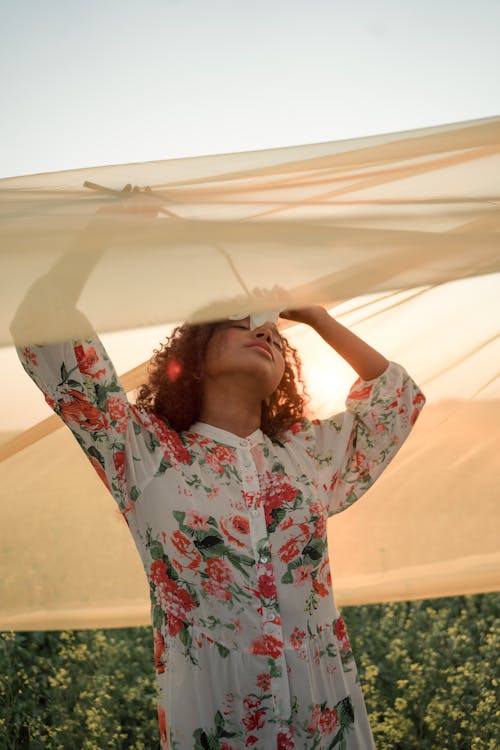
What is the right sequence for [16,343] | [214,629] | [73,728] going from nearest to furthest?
1. [16,343]
2. [214,629]
3. [73,728]

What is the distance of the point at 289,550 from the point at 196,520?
0.20 meters

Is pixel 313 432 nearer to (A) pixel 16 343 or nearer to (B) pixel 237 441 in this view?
(B) pixel 237 441

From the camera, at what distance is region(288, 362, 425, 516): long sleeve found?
1874 mm

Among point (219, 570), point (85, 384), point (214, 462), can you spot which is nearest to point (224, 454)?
point (214, 462)

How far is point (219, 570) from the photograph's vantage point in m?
1.57

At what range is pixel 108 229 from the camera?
129cm

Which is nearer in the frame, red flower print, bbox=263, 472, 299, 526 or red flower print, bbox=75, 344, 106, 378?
red flower print, bbox=75, 344, 106, 378

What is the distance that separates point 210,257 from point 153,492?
20.6 inches

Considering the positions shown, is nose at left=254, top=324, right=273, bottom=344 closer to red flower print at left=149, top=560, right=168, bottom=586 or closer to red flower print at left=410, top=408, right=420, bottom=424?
red flower print at left=410, top=408, right=420, bottom=424

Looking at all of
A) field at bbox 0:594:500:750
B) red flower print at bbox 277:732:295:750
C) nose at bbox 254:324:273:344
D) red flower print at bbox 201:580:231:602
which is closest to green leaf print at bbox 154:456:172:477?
red flower print at bbox 201:580:231:602

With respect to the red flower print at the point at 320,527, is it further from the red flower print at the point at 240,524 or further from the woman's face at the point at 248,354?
the woman's face at the point at 248,354

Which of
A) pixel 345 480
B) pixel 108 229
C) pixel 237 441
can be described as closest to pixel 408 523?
pixel 345 480

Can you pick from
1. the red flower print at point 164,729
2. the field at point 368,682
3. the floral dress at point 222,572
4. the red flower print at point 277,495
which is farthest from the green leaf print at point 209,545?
the field at point 368,682

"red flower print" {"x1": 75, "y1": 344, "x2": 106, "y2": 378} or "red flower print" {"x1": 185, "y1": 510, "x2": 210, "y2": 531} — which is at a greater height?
"red flower print" {"x1": 75, "y1": 344, "x2": 106, "y2": 378}
